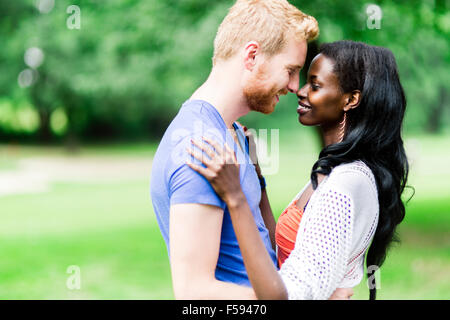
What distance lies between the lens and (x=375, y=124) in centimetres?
253

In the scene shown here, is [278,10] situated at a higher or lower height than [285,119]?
higher

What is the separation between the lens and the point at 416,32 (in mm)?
9094

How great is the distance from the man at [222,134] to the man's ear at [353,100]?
0.41 m

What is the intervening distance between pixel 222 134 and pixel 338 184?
22.6 inches

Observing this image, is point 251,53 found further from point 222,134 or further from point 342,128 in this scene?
point 342,128

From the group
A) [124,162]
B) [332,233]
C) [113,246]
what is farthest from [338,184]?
[124,162]

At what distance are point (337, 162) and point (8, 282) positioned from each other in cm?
665

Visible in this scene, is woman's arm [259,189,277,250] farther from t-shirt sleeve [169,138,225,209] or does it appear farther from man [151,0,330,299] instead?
t-shirt sleeve [169,138,225,209]

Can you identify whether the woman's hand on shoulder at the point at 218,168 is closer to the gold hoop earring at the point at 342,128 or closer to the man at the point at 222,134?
the man at the point at 222,134

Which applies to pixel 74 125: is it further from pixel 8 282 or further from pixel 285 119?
pixel 8 282

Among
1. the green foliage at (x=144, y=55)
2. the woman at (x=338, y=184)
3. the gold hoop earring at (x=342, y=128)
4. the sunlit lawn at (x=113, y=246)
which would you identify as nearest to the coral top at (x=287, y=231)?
the woman at (x=338, y=184)

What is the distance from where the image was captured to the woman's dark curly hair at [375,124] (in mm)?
2461

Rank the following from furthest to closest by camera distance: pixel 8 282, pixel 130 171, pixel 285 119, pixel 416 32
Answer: pixel 285 119 < pixel 130 171 < pixel 416 32 < pixel 8 282
